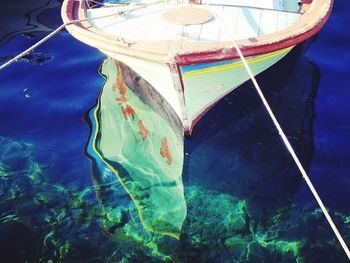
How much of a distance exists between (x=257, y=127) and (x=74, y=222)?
8.67 feet

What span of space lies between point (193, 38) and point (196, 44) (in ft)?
0.88

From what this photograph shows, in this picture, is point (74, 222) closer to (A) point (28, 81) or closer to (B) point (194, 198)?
(B) point (194, 198)

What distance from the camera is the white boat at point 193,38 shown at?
415cm

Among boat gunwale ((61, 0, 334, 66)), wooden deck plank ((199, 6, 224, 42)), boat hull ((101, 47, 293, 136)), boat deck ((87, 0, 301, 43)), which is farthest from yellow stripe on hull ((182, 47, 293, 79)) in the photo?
wooden deck plank ((199, 6, 224, 42))

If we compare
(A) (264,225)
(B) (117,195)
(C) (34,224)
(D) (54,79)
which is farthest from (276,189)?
(D) (54,79)

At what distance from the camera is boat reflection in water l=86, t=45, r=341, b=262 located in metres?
3.99

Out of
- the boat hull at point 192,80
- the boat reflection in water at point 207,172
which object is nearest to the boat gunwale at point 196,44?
the boat hull at point 192,80

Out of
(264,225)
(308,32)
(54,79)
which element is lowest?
(264,225)

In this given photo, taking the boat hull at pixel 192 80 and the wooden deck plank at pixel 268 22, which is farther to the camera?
the wooden deck plank at pixel 268 22

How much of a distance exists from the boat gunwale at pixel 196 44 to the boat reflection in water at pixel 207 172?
83 cm

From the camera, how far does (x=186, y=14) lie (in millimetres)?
4965

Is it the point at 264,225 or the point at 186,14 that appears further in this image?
the point at 186,14

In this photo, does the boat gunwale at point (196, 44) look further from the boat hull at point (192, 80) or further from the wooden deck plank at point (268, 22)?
the wooden deck plank at point (268, 22)

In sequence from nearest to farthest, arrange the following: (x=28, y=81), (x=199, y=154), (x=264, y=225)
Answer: (x=264, y=225) < (x=199, y=154) < (x=28, y=81)
